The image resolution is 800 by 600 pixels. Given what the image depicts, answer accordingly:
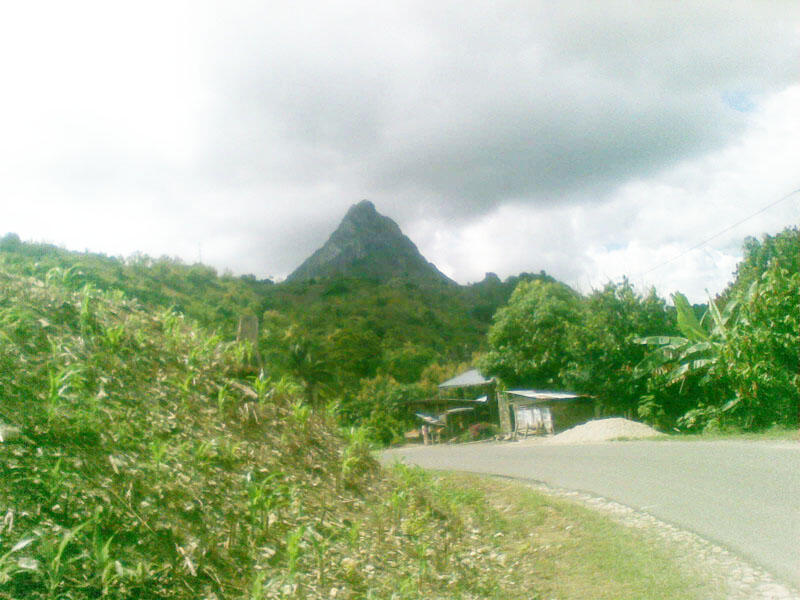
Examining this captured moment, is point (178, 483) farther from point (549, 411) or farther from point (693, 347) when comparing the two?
point (549, 411)

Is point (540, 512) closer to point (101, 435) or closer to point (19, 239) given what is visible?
point (101, 435)

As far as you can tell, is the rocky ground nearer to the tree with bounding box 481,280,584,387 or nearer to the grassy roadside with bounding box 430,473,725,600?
the tree with bounding box 481,280,584,387

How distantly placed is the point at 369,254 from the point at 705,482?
281 feet

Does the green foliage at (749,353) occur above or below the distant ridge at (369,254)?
below

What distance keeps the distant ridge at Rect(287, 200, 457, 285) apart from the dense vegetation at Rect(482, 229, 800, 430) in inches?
2028

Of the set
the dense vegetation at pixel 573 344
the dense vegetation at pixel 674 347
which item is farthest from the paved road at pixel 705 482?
the dense vegetation at pixel 674 347

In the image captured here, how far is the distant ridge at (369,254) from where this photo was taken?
91062 mm

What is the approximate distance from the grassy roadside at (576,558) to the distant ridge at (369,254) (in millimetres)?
77780

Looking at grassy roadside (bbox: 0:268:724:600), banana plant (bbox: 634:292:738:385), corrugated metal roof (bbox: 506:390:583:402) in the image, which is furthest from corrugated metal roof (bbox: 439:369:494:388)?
grassy roadside (bbox: 0:268:724:600)

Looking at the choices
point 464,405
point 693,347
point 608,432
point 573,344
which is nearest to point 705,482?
point 608,432

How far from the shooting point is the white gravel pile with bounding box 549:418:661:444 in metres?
23.2

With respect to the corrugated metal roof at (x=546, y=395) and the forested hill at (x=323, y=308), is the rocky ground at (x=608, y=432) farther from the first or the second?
the forested hill at (x=323, y=308)

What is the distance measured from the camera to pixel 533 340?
123 feet

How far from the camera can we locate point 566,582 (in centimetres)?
642
